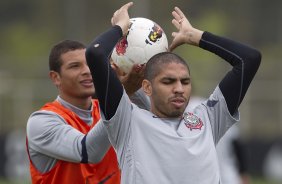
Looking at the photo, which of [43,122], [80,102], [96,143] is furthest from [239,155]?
[96,143]

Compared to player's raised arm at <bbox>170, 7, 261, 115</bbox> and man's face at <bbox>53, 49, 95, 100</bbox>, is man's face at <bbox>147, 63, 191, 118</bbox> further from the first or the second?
man's face at <bbox>53, 49, 95, 100</bbox>

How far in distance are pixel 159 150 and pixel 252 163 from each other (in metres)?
13.4

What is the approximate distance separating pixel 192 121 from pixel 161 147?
35 centimetres

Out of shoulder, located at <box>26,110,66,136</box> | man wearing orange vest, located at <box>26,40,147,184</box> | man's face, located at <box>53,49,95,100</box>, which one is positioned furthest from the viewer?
man's face, located at <box>53,49,95,100</box>

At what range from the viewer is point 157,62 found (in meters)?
6.02

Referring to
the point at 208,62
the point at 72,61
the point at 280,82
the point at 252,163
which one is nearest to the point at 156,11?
the point at 208,62

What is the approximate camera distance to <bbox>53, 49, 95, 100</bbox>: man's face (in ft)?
23.4

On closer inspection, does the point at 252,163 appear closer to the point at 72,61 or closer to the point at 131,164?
the point at 72,61

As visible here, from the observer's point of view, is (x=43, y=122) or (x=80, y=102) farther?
(x=80, y=102)

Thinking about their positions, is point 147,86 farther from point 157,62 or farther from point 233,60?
point 233,60

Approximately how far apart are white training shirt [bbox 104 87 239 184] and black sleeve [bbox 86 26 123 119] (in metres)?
0.05

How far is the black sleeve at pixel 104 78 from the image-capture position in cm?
586

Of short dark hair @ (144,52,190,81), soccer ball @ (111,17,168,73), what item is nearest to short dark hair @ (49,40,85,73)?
soccer ball @ (111,17,168,73)

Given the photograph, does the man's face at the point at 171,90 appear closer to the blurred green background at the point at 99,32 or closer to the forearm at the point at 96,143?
the forearm at the point at 96,143
